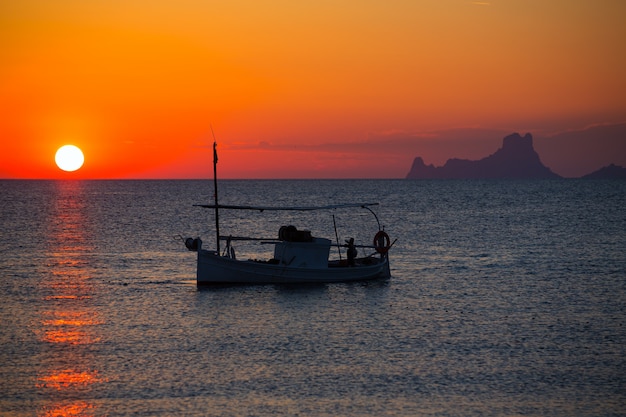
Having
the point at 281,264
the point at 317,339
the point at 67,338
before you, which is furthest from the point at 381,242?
the point at 67,338

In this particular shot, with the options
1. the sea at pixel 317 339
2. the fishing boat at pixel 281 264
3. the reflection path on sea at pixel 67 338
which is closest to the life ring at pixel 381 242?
the sea at pixel 317 339

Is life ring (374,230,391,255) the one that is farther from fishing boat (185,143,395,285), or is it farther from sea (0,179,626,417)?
fishing boat (185,143,395,285)

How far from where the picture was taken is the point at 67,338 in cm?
3362

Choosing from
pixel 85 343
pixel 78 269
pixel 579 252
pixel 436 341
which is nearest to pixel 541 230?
pixel 579 252

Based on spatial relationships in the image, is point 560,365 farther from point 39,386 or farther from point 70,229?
point 70,229

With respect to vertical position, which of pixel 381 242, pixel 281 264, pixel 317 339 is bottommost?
pixel 317 339

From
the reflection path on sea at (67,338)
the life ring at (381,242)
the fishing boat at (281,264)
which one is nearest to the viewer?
the reflection path on sea at (67,338)

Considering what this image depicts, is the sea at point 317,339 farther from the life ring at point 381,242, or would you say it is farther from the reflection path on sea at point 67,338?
the life ring at point 381,242

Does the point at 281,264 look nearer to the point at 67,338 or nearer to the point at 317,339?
the point at 317,339

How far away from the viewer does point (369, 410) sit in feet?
78.8

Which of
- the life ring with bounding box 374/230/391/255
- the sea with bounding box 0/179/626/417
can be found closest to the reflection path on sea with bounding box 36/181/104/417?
the sea with bounding box 0/179/626/417

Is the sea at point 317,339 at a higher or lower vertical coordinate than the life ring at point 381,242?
lower

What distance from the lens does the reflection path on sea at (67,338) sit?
2482 cm

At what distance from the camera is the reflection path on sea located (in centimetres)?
2482
